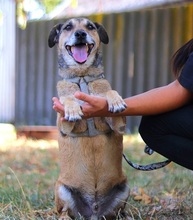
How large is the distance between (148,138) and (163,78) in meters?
5.12

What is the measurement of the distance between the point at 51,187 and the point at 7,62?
210 inches

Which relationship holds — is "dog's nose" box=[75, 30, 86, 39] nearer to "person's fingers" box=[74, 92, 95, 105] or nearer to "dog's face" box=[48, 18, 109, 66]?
"dog's face" box=[48, 18, 109, 66]

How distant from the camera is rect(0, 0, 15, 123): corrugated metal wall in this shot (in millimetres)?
9219

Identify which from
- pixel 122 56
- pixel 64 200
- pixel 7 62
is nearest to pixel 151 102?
pixel 64 200

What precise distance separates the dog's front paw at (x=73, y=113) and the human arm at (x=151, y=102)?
37 millimetres

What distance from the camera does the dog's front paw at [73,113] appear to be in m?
2.79

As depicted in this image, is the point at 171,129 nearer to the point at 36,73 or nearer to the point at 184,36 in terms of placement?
the point at 184,36

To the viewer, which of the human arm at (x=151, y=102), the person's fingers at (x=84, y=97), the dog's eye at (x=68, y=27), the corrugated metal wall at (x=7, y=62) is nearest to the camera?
the person's fingers at (x=84, y=97)

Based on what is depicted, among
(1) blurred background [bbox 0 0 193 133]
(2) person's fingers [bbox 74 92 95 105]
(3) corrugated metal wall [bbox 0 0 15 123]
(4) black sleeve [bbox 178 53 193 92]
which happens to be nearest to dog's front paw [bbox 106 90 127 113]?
(2) person's fingers [bbox 74 92 95 105]

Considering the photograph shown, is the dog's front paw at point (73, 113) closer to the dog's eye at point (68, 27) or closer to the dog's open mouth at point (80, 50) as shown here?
the dog's open mouth at point (80, 50)

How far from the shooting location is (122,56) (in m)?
8.43

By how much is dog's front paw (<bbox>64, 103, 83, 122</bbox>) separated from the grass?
66 cm

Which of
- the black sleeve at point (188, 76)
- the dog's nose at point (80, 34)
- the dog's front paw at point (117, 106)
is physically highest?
the dog's nose at point (80, 34)

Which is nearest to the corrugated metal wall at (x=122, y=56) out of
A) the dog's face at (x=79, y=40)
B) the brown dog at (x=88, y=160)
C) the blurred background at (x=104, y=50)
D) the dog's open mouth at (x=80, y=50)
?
the blurred background at (x=104, y=50)
